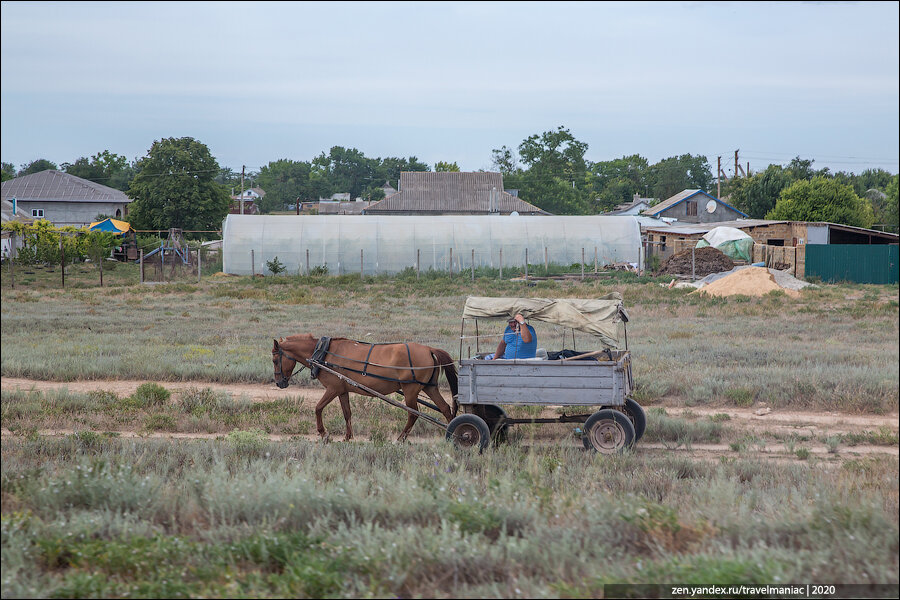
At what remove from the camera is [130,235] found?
207 feet

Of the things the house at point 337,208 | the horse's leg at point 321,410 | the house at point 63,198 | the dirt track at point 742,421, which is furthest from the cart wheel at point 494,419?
the house at point 337,208

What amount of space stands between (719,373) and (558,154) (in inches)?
3277

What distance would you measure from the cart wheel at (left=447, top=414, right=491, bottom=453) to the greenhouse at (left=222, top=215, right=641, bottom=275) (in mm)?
35333

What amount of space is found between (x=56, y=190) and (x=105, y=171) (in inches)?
1283

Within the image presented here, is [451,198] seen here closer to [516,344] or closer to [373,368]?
[373,368]

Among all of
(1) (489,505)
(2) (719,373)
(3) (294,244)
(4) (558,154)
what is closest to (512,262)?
(3) (294,244)

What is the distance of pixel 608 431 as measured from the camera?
404 inches

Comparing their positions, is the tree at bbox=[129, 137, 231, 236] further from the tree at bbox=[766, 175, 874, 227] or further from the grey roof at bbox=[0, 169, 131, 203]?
the tree at bbox=[766, 175, 874, 227]

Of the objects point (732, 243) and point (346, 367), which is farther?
point (732, 243)

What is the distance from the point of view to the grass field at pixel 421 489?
215 inches

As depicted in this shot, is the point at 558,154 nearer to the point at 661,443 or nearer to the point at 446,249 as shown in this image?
the point at 446,249

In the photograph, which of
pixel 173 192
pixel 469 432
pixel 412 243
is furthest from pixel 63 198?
pixel 469 432

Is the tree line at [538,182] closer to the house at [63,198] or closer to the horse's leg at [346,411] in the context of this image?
the house at [63,198]

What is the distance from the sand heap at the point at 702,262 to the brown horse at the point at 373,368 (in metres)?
33.3
